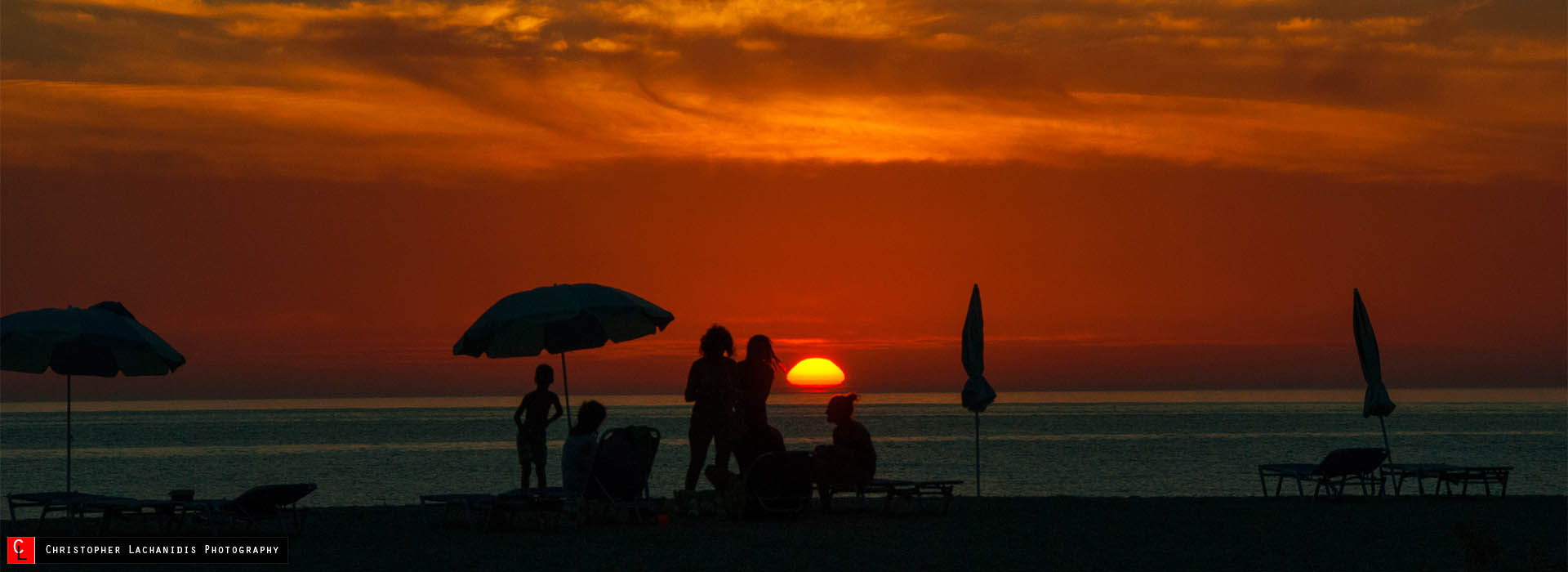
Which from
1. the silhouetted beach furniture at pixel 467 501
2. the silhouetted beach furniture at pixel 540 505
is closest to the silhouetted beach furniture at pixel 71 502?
the silhouetted beach furniture at pixel 467 501

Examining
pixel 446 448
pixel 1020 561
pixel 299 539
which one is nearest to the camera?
pixel 1020 561

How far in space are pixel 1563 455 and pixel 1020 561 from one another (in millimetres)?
68836

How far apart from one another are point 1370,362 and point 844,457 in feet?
27.3

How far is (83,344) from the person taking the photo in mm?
14172

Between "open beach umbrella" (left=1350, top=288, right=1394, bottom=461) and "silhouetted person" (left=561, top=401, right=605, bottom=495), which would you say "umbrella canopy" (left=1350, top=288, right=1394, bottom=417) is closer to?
"open beach umbrella" (left=1350, top=288, right=1394, bottom=461)

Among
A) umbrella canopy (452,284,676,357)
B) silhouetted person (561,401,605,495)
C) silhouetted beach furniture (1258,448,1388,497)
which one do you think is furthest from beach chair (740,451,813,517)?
silhouetted beach furniture (1258,448,1388,497)

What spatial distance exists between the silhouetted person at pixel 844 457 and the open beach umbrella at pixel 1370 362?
7.65 meters

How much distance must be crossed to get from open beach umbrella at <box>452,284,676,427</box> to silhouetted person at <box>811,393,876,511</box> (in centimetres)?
217

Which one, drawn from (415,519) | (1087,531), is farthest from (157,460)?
(1087,531)

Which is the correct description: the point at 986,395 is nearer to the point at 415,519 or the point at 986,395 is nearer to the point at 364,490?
the point at 415,519

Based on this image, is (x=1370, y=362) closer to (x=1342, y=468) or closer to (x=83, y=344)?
(x=1342, y=468)

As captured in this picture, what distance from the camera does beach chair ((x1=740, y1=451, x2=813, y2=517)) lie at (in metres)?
14.6

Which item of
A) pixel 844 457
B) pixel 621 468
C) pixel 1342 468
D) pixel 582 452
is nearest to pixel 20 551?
pixel 582 452

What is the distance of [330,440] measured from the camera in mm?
102562
